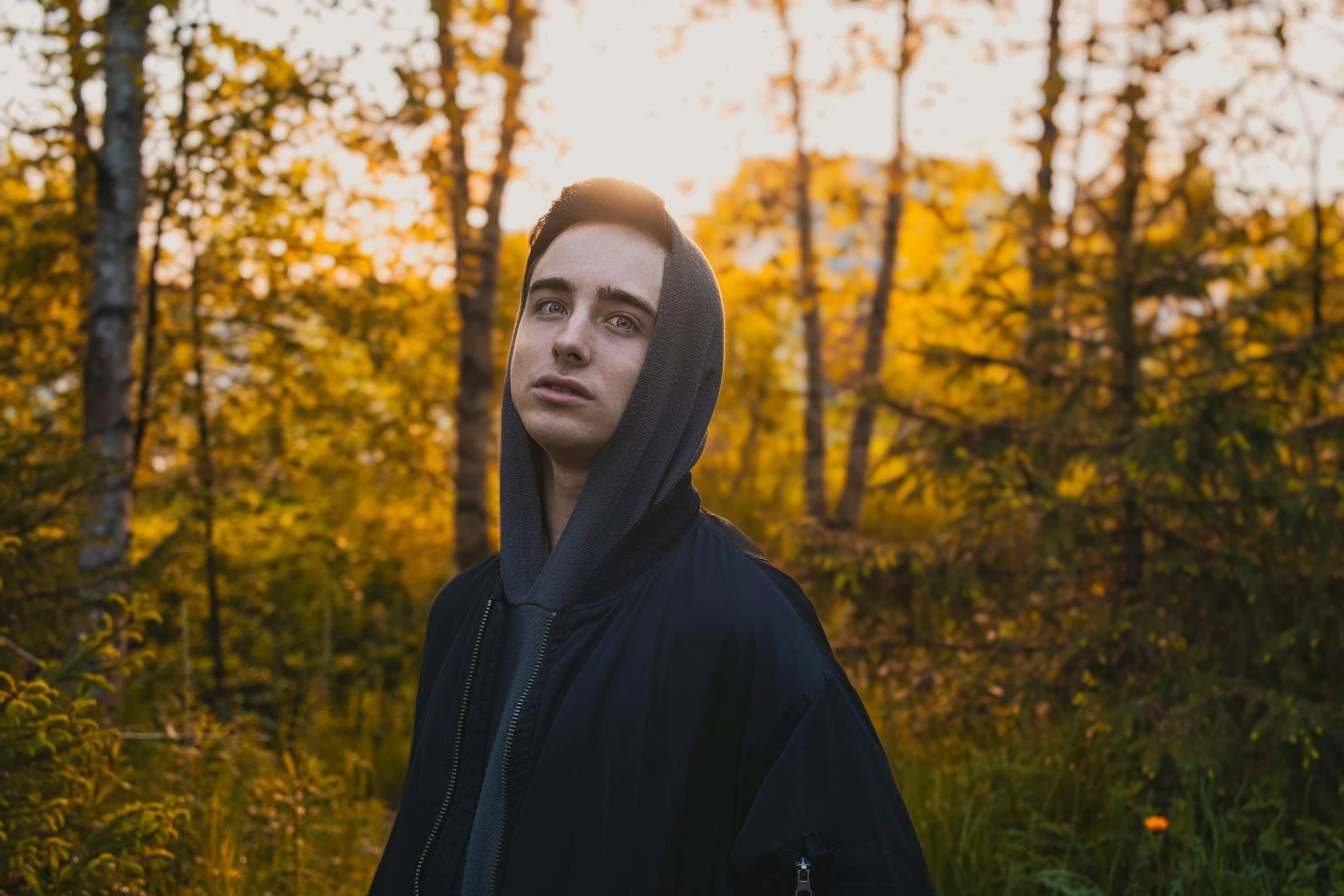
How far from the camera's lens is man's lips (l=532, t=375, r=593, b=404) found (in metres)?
1.57

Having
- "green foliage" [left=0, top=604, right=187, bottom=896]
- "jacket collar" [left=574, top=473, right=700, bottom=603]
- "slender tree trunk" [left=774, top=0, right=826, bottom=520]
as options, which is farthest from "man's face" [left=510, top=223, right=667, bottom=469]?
"slender tree trunk" [left=774, top=0, right=826, bottom=520]

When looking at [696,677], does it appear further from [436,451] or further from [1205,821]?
[436,451]

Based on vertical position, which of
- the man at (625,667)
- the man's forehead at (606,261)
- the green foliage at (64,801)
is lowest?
the green foliage at (64,801)

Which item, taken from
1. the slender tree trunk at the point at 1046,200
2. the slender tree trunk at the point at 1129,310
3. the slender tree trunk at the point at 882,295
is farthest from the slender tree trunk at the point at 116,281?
the slender tree trunk at the point at 882,295

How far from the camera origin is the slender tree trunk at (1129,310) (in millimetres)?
3748

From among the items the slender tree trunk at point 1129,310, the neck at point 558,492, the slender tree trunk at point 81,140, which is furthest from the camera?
the slender tree trunk at point 81,140

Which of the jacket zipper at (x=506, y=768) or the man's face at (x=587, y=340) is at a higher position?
the man's face at (x=587, y=340)

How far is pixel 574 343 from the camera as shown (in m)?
1.56

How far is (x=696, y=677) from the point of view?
141 cm

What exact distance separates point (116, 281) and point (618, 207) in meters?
3.58

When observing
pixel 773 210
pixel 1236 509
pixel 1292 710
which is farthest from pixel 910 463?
pixel 773 210

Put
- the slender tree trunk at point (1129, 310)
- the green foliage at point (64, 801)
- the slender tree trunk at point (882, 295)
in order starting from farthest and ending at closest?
the slender tree trunk at point (882, 295) < the slender tree trunk at point (1129, 310) < the green foliage at point (64, 801)

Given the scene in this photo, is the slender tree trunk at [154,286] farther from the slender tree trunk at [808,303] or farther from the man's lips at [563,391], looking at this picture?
the slender tree trunk at [808,303]

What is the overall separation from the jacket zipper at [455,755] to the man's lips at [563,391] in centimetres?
41
